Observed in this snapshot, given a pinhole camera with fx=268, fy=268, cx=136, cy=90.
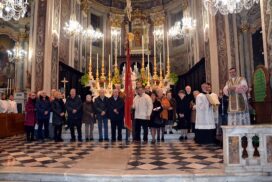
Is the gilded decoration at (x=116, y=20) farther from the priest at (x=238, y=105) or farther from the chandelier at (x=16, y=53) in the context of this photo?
the priest at (x=238, y=105)

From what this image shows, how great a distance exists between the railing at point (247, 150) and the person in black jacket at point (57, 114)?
16.4ft

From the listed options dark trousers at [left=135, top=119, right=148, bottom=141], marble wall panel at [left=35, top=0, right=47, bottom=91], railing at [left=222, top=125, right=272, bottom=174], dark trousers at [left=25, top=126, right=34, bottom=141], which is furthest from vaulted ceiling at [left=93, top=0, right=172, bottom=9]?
railing at [left=222, top=125, right=272, bottom=174]

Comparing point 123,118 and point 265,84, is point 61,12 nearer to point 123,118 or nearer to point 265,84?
point 123,118

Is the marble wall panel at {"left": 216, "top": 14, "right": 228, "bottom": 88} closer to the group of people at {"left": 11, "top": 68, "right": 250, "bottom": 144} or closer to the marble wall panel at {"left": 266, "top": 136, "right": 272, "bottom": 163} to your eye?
the group of people at {"left": 11, "top": 68, "right": 250, "bottom": 144}

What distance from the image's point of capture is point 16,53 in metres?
14.0

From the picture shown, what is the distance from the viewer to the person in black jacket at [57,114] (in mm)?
7504

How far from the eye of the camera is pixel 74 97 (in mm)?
7641

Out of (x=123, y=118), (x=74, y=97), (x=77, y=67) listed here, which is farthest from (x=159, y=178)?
(x=77, y=67)

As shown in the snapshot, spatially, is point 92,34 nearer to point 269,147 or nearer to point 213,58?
point 213,58

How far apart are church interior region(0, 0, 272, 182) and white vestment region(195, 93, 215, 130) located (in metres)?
0.07

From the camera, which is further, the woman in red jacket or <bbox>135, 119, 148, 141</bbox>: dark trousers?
the woman in red jacket

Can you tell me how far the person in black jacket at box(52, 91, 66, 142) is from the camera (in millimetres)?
7504

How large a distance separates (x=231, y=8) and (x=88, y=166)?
5.44 meters

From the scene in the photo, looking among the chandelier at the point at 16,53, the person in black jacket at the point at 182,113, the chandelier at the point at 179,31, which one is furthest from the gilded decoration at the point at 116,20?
the person in black jacket at the point at 182,113
